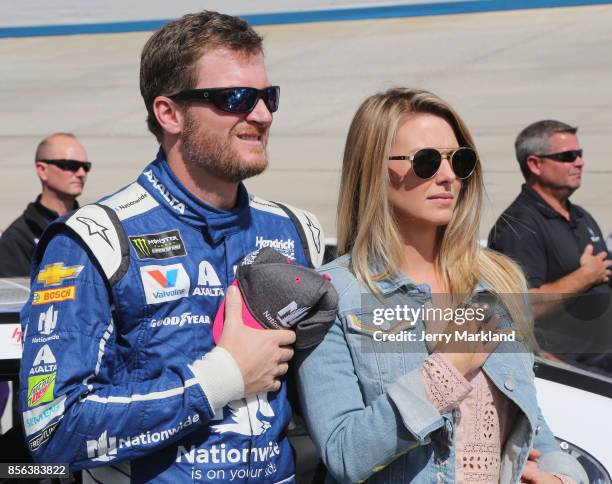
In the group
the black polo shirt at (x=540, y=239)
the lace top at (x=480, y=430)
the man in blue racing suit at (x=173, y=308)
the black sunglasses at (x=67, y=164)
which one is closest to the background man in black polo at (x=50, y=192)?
the black sunglasses at (x=67, y=164)

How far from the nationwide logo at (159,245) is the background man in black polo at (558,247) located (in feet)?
6.18

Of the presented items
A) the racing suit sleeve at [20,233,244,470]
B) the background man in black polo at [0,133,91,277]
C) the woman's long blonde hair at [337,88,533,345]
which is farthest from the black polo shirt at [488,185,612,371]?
the background man in black polo at [0,133,91,277]

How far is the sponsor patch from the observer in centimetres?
199

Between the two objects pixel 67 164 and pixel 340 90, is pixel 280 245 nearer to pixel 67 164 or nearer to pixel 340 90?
pixel 67 164

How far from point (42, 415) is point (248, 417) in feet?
1.45

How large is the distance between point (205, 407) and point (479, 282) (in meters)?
0.74

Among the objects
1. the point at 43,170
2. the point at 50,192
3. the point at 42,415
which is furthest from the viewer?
the point at 43,170

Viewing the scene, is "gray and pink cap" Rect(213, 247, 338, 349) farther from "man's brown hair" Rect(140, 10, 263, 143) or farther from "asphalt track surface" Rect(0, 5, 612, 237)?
"asphalt track surface" Rect(0, 5, 612, 237)

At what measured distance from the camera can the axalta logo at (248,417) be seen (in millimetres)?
2141

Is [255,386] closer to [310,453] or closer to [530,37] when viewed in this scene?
[310,453]

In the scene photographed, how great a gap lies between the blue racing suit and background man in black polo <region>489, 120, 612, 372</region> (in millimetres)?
1815

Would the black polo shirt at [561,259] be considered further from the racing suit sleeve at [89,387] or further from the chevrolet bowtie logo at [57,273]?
the chevrolet bowtie logo at [57,273]

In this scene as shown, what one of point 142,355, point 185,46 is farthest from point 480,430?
point 185,46

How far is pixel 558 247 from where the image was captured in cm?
497
